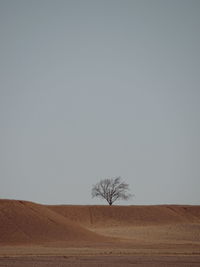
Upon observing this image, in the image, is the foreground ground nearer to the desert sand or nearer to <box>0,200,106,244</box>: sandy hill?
the desert sand

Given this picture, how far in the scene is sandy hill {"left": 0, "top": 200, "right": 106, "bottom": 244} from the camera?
3744 cm

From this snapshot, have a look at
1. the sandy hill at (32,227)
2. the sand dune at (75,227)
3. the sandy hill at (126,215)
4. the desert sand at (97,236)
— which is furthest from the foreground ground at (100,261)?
the sandy hill at (126,215)

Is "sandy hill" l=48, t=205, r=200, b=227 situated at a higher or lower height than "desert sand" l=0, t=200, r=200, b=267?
higher

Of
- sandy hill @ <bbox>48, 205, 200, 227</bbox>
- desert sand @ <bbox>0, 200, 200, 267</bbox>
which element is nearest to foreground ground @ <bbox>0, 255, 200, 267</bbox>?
desert sand @ <bbox>0, 200, 200, 267</bbox>

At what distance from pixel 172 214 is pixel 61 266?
5364 centimetres

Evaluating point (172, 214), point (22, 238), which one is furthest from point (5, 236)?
point (172, 214)

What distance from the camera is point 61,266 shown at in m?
20.0

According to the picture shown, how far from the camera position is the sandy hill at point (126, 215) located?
64750 millimetres

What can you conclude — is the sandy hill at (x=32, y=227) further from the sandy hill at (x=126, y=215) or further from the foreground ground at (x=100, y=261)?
the sandy hill at (x=126, y=215)

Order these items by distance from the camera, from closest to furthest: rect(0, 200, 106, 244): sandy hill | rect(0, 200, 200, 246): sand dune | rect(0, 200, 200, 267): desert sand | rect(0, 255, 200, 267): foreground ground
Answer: rect(0, 255, 200, 267): foreground ground, rect(0, 200, 200, 267): desert sand, rect(0, 200, 106, 244): sandy hill, rect(0, 200, 200, 246): sand dune

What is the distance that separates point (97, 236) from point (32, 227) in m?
5.90

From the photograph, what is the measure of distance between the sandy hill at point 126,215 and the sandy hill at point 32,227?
62.5ft

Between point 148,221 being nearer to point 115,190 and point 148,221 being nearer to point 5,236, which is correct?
point 115,190

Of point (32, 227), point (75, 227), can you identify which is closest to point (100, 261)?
point (32, 227)
